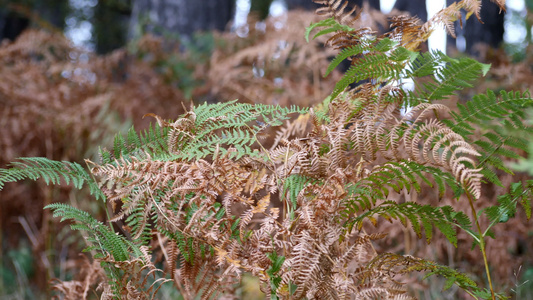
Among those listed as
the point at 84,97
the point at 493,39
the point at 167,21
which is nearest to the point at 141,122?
the point at 84,97

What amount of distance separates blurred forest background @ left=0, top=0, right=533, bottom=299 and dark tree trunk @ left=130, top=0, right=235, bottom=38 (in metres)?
0.06

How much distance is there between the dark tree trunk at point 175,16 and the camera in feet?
16.2

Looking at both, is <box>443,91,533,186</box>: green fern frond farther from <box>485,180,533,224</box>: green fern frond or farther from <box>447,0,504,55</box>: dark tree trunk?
<box>447,0,504,55</box>: dark tree trunk

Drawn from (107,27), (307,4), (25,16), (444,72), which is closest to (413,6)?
(307,4)

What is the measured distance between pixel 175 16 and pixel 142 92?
153 centimetres

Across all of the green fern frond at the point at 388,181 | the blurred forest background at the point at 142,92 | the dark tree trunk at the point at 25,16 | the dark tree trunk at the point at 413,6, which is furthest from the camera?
the dark tree trunk at the point at 25,16

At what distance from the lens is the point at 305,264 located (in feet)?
3.37

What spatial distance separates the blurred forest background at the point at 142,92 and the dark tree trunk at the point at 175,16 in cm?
6

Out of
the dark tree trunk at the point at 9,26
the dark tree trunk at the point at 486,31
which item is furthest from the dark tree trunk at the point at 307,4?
the dark tree trunk at the point at 9,26

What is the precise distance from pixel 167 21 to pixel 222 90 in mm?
1828

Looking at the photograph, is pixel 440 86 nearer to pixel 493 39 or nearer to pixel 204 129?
pixel 204 129

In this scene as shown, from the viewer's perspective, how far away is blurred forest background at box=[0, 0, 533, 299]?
2.92 meters

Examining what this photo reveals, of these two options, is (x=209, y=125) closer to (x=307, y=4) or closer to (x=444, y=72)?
(x=444, y=72)

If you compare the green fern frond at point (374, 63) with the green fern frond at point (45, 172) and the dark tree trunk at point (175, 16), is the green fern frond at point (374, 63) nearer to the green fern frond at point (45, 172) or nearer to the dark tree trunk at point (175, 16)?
the green fern frond at point (45, 172)
